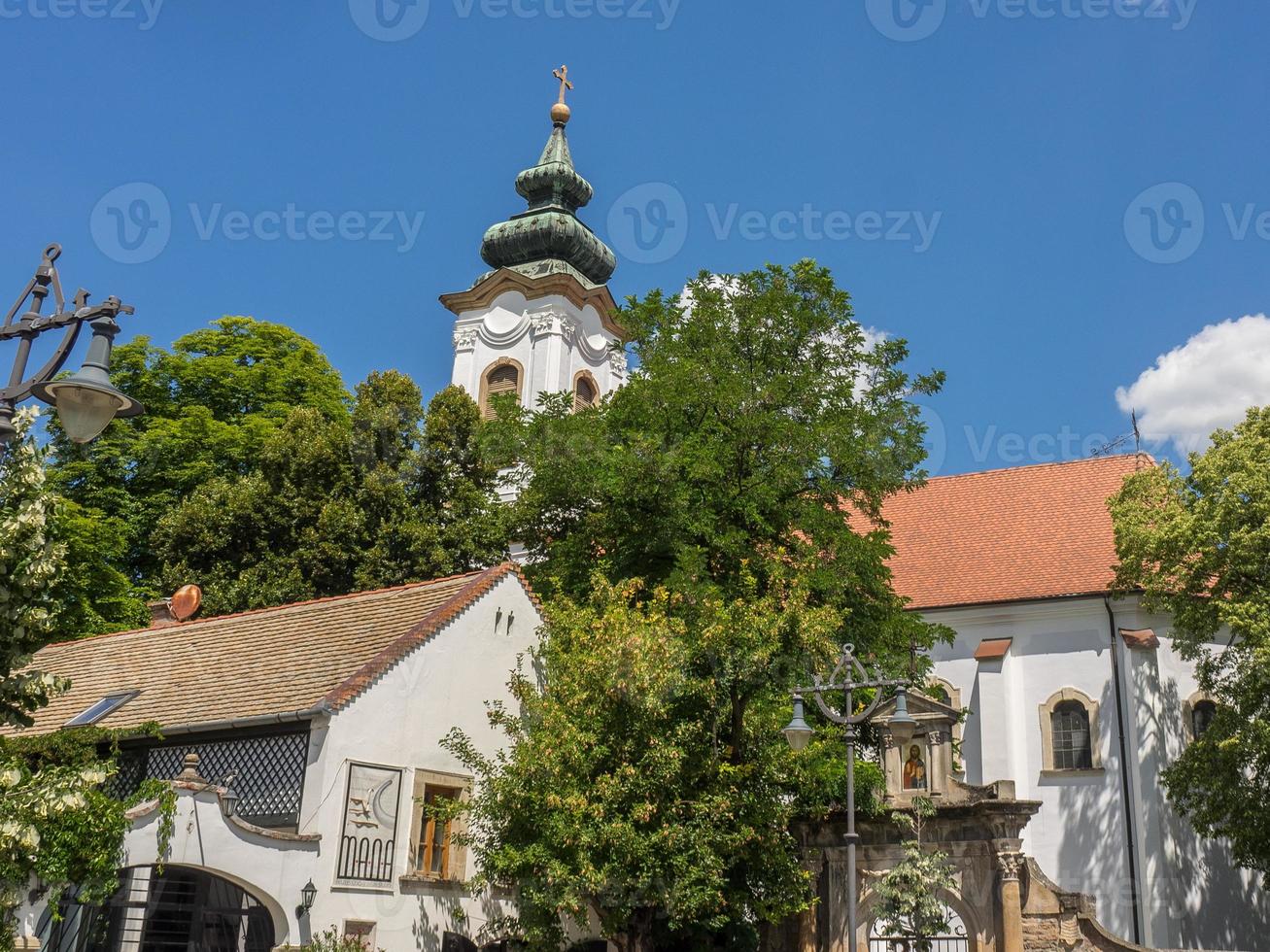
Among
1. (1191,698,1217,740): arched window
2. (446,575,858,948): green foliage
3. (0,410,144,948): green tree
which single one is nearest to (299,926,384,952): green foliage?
(446,575,858,948): green foliage

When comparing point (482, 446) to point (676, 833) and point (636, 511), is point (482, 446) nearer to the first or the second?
point (636, 511)

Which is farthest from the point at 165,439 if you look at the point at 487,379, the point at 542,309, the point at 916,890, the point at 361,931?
the point at 916,890

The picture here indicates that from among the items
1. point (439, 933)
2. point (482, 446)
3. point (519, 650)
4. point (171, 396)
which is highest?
point (171, 396)

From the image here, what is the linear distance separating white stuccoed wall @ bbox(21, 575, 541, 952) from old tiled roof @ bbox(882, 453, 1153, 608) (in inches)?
497

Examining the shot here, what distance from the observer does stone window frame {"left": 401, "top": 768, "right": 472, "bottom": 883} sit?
1947cm

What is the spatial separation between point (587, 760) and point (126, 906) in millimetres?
6570

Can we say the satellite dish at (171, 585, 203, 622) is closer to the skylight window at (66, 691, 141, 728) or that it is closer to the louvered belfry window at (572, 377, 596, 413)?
the skylight window at (66, 691, 141, 728)

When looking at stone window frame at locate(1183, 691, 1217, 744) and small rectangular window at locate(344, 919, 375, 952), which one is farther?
stone window frame at locate(1183, 691, 1217, 744)

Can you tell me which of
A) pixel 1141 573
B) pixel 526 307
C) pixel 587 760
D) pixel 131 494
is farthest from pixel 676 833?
pixel 526 307

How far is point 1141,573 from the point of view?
27922 mm

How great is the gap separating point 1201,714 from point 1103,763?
2.69 m

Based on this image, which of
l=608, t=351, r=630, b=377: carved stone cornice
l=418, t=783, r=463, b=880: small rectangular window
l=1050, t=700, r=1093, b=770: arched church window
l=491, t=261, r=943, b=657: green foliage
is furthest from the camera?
l=608, t=351, r=630, b=377: carved stone cornice

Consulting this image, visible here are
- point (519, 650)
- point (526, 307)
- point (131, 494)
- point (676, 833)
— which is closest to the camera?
point (676, 833)

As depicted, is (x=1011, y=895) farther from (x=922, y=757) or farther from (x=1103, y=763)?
(x=1103, y=763)
